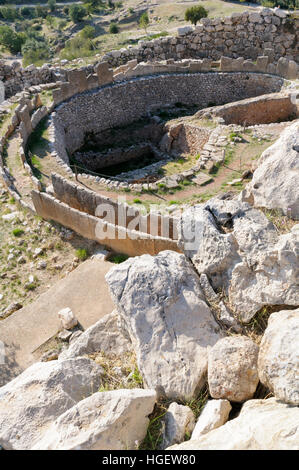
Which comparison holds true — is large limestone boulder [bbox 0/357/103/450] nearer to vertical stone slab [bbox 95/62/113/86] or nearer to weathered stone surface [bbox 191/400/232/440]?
weathered stone surface [bbox 191/400/232/440]

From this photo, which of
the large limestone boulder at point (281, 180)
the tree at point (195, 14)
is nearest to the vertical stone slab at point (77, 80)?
the large limestone boulder at point (281, 180)

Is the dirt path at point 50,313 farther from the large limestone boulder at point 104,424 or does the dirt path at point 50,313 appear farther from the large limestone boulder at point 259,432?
the large limestone boulder at point 259,432

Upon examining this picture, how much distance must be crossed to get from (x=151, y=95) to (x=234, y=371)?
754 inches

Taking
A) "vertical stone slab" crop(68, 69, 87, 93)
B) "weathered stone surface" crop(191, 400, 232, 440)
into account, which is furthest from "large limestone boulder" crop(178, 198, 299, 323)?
"vertical stone slab" crop(68, 69, 87, 93)

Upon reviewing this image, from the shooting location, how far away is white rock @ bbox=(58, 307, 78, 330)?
900 cm

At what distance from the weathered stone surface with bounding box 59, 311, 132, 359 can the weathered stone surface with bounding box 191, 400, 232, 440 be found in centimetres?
181

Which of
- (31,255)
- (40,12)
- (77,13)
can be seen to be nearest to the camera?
(31,255)

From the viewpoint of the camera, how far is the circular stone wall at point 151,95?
65.9 feet

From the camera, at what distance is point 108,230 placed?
10938 mm

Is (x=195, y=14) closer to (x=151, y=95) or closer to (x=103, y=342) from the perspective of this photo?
(x=151, y=95)

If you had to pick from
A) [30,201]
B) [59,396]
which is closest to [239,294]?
[59,396]

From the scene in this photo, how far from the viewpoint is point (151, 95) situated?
21.8m

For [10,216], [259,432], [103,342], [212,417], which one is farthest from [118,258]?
[259,432]

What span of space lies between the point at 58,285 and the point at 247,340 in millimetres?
5979
